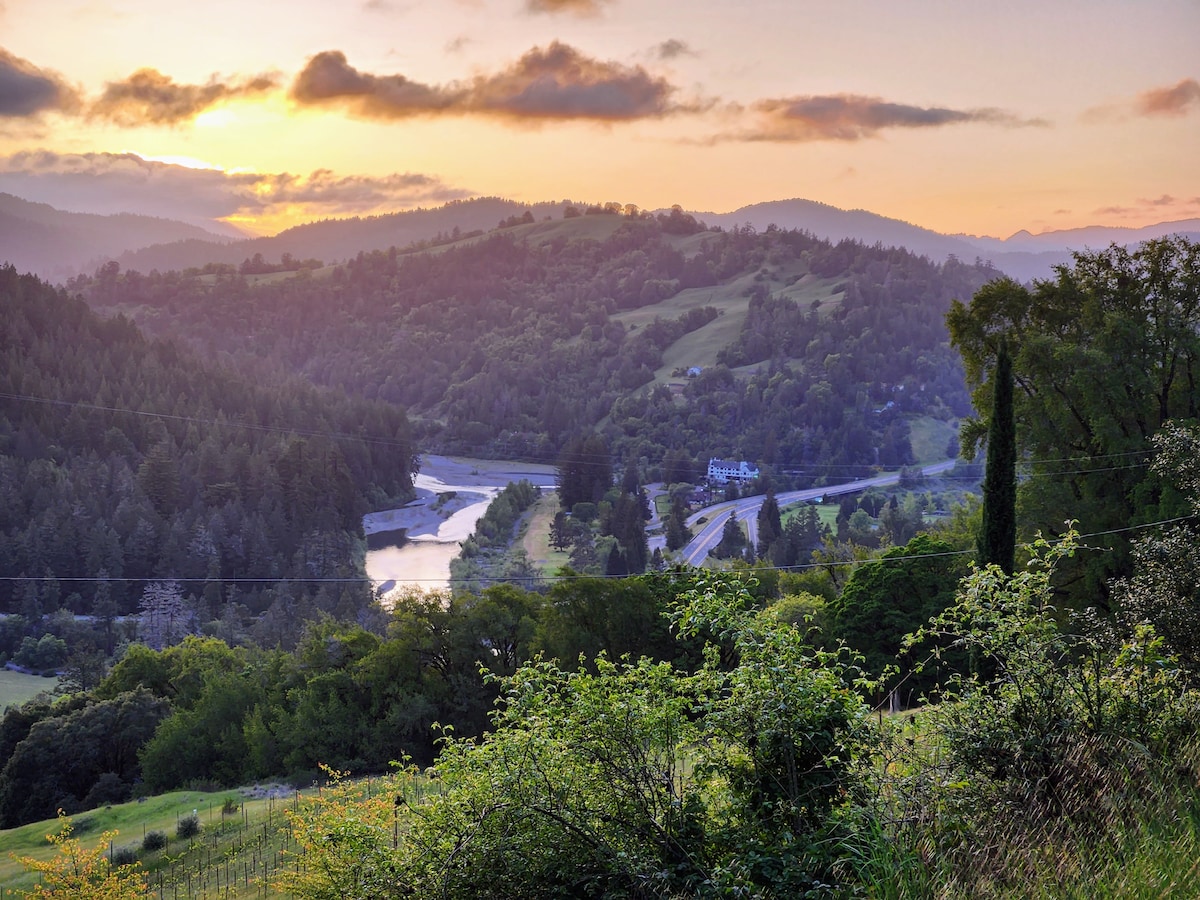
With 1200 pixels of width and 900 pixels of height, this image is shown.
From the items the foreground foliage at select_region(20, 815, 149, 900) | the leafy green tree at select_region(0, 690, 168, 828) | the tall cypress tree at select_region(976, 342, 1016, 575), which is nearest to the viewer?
the foreground foliage at select_region(20, 815, 149, 900)

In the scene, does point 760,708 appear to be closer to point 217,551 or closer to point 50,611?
point 50,611

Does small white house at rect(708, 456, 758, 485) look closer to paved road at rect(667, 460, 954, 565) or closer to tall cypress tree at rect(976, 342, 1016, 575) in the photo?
paved road at rect(667, 460, 954, 565)

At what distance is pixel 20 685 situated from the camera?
49656 millimetres

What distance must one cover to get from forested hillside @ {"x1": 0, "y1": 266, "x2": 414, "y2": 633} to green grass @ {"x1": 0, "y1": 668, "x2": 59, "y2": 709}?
16.9 ft

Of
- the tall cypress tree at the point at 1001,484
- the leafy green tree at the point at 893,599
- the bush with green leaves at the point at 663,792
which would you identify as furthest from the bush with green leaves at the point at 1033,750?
the leafy green tree at the point at 893,599

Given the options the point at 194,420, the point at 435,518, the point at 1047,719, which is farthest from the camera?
the point at 435,518

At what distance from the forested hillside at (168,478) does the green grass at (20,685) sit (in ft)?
16.9

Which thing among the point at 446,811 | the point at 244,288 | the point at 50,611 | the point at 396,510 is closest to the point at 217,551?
the point at 50,611

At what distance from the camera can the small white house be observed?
4031 inches

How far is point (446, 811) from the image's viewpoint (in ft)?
25.1

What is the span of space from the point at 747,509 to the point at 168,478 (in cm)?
5450

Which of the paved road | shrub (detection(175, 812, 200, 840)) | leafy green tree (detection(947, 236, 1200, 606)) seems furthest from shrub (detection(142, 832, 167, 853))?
the paved road

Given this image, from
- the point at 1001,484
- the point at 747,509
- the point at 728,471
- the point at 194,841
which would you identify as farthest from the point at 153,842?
the point at 728,471

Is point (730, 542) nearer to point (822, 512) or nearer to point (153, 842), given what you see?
point (822, 512)
